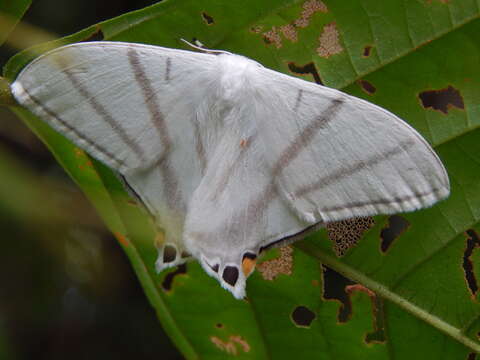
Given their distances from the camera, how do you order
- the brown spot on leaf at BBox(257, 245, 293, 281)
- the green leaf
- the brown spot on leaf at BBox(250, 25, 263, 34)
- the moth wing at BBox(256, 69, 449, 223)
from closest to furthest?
the moth wing at BBox(256, 69, 449, 223)
the green leaf
the brown spot on leaf at BBox(250, 25, 263, 34)
the brown spot on leaf at BBox(257, 245, 293, 281)

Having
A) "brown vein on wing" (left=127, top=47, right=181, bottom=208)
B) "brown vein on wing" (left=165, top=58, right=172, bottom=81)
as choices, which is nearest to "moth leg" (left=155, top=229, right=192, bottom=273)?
"brown vein on wing" (left=127, top=47, right=181, bottom=208)

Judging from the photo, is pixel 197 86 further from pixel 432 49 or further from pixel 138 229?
pixel 432 49

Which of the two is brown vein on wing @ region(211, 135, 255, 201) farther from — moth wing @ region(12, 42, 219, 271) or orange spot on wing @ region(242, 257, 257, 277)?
orange spot on wing @ region(242, 257, 257, 277)

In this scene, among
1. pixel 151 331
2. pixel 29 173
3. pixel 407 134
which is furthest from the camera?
pixel 151 331

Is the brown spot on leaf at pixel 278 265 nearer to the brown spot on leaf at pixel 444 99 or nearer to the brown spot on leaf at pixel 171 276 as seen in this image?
the brown spot on leaf at pixel 171 276

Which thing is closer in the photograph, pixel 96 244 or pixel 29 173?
pixel 29 173

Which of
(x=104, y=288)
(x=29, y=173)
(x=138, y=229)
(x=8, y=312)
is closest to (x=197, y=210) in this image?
(x=138, y=229)

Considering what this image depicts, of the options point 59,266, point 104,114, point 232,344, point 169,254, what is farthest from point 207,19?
point 59,266

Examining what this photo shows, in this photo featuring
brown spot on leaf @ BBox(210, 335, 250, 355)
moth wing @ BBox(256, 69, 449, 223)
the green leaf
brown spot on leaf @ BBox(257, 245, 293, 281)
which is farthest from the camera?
brown spot on leaf @ BBox(210, 335, 250, 355)
